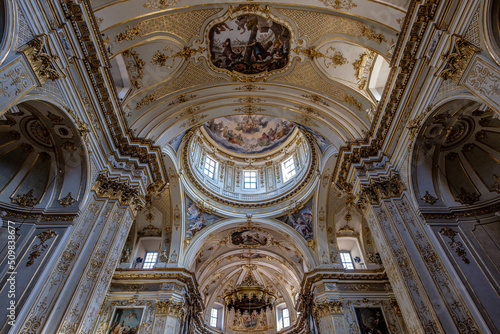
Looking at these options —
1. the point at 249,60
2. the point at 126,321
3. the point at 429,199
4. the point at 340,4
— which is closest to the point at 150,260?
A: the point at 126,321

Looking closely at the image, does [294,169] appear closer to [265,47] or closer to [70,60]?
[265,47]

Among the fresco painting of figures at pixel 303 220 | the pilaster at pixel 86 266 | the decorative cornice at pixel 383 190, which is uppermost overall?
the fresco painting of figures at pixel 303 220

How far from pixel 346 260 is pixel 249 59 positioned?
12.6 m

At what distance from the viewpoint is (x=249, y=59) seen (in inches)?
417

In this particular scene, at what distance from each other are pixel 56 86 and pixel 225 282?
69.3 feet

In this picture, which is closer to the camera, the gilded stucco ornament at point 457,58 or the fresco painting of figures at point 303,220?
the gilded stucco ornament at point 457,58

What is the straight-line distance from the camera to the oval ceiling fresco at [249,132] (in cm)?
2073

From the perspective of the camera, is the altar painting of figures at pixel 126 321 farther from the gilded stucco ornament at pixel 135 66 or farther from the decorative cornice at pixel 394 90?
the decorative cornice at pixel 394 90

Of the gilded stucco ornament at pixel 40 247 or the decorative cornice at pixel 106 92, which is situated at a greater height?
the decorative cornice at pixel 106 92

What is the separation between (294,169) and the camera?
1919 cm

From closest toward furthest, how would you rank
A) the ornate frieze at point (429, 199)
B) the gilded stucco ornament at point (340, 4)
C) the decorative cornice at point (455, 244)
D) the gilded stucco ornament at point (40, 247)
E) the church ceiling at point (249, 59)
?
the gilded stucco ornament at point (40, 247), the decorative cornice at point (455, 244), the ornate frieze at point (429, 199), the gilded stucco ornament at point (340, 4), the church ceiling at point (249, 59)

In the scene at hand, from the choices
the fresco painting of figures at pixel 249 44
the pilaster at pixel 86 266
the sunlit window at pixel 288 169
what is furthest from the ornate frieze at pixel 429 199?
the sunlit window at pixel 288 169

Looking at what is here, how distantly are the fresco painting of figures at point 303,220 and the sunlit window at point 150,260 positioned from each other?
7997 mm

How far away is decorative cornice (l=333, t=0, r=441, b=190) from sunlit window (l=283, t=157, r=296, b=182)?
348 inches
